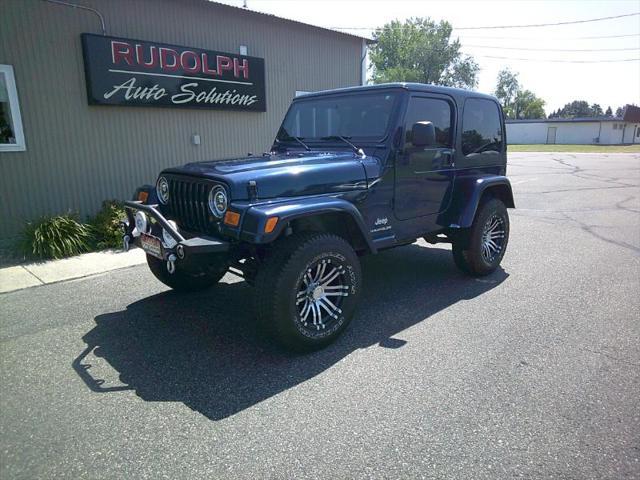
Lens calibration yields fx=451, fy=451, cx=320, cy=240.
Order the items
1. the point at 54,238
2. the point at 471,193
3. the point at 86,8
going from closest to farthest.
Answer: the point at 471,193 < the point at 54,238 < the point at 86,8

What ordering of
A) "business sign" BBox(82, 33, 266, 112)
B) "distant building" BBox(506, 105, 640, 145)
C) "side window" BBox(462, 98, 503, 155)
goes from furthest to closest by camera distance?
1. "distant building" BBox(506, 105, 640, 145)
2. "business sign" BBox(82, 33, 266, 112)
3. "side window" BBox(462, 98, 503, 155)

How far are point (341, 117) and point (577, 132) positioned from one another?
5944 centimetres

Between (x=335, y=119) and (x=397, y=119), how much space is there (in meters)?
0.69

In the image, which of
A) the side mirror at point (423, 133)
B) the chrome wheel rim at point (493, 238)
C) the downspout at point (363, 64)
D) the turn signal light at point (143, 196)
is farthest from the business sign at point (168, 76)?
the chrome wheel rim at point (493, 238)

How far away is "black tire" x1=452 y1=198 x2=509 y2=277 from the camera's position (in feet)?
16.4

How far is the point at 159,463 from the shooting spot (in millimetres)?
2285

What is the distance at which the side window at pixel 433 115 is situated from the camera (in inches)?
166

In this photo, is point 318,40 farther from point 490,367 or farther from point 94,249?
point 490,367

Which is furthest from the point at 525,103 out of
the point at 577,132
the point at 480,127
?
the point at 480,127

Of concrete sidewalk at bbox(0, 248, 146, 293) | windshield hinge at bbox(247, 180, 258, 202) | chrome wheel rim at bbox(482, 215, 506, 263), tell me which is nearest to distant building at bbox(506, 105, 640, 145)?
chrome wheel rim at bbox(482, 215, 506, 263)

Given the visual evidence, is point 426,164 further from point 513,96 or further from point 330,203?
point 513,96

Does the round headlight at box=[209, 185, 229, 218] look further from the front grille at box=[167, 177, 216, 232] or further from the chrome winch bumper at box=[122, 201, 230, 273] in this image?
the chrome winch bumper at box=[122, 201, 230, 273]

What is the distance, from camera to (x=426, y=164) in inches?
174

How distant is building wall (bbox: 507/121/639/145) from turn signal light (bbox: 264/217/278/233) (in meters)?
60.3
